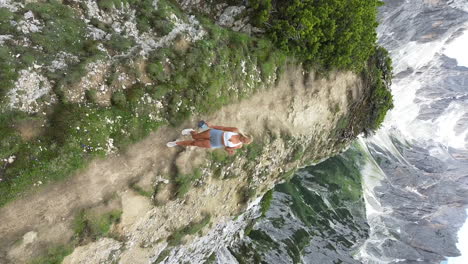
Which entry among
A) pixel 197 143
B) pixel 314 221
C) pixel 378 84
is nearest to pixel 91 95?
pixel 197 143

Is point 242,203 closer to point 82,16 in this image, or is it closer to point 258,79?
point 258,79

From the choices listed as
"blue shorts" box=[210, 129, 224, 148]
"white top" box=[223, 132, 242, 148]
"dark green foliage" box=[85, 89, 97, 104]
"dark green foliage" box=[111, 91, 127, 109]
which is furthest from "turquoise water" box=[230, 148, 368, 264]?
"dark green foliage" box=[85, 89, 97, 104]

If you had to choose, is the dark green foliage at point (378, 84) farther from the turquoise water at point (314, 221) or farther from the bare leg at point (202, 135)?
the bare leg at point (202, 135)

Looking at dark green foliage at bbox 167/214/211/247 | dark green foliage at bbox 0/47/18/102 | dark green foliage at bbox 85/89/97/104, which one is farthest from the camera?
dark green foliage at bbox 167/214/211/247

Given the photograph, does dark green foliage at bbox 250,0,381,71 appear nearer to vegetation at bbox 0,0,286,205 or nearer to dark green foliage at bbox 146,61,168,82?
vegetation at bbox 0,0,286,205

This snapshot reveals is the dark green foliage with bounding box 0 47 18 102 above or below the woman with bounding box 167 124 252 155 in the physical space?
above

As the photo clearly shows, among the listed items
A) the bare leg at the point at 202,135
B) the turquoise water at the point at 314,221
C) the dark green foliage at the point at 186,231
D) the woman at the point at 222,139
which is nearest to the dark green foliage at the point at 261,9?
the woman at the point at 222,139

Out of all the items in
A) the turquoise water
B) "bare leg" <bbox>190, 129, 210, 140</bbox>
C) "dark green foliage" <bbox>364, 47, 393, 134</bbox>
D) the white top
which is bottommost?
the turquoise water
